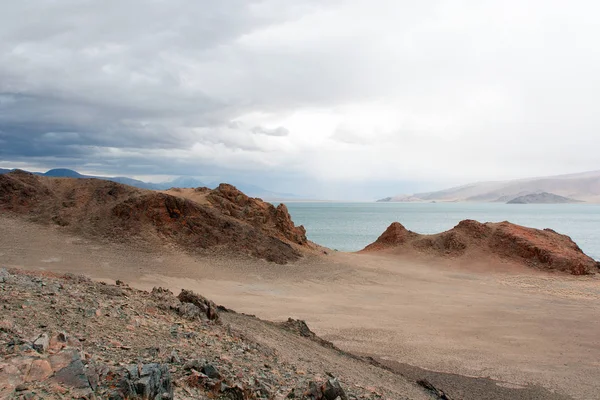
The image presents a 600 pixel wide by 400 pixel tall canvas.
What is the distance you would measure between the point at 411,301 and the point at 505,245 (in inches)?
601

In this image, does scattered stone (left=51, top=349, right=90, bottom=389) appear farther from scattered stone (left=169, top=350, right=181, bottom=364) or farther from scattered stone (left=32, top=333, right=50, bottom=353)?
scattered stone (left=169, top=350, right=181, bottom=364)

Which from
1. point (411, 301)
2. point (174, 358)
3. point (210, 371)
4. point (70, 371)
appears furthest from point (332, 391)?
point (411, 301)

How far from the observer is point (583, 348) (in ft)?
46.0

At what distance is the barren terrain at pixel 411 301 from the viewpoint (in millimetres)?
12000

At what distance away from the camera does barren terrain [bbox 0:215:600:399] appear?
39.4 feet

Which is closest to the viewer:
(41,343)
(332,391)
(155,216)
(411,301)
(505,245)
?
(41,343)

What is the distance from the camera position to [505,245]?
32.2 metres

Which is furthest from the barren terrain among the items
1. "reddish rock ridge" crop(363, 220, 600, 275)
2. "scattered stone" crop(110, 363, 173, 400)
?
"scattered stone" crop(110, 363, 173, 400)

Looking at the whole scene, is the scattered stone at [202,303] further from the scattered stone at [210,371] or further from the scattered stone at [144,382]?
the scattered stone at [144,382]

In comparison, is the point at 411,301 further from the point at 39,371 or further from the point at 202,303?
the point at 39,371

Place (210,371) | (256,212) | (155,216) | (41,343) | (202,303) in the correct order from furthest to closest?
(256,212) < (155,216) < (202,303) < (210,371) < (41,343)

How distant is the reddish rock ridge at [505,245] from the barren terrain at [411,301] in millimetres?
1434

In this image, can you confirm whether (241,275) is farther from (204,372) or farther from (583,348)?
(204,372)

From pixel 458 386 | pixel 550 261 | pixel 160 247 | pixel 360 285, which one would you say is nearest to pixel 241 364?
pixel 458 386
